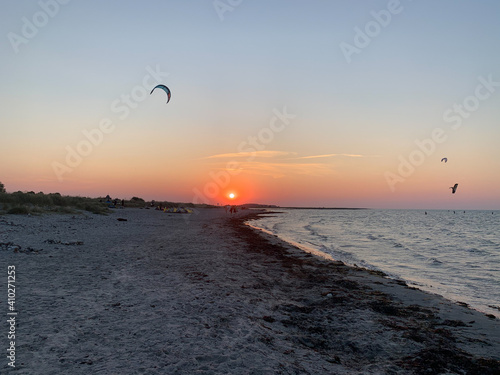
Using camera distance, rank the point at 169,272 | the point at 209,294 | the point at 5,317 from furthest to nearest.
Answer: the point at 169,272, the point at 209,294, the point at 5,317

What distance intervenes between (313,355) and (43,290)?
653cm

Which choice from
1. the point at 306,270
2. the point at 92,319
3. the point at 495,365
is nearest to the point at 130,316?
the point at 92,319

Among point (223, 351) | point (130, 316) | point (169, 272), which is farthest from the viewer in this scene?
point (169, 272)

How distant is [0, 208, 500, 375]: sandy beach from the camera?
4.79 meters

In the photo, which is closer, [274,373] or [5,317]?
[274,373]

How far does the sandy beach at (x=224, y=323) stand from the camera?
479cm

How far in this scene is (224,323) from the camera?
21.1 ft

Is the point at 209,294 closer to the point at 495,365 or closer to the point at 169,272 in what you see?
the point at 169,272

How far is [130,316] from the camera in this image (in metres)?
6.42

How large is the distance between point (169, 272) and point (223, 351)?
244 inches

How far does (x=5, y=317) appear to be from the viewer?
19.3 ft

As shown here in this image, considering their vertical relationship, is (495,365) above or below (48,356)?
below

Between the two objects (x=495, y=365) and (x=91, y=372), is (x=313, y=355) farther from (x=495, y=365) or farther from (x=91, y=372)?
(x=91, y=372)

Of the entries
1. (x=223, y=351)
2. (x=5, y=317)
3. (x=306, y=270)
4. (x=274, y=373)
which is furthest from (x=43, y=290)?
(x=306, y=270)
